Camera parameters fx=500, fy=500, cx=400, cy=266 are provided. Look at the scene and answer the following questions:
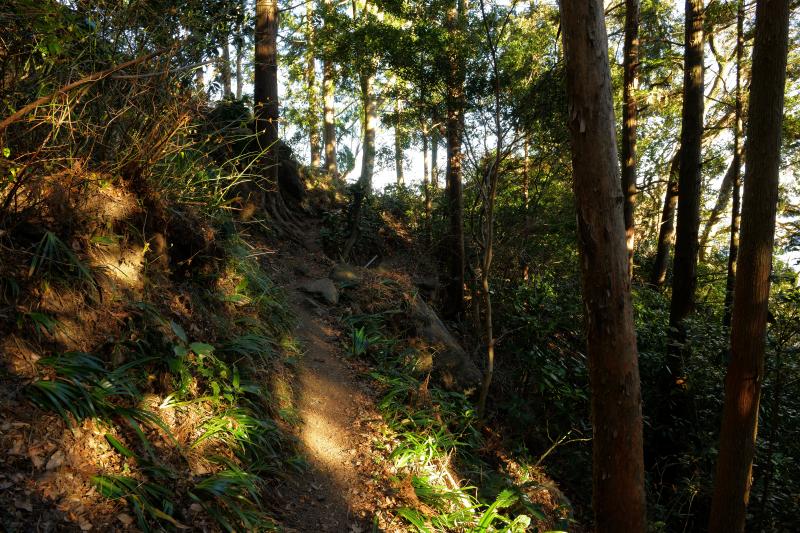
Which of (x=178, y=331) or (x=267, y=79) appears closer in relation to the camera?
(x=178, y=331)

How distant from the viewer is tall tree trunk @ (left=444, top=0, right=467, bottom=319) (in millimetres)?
8328

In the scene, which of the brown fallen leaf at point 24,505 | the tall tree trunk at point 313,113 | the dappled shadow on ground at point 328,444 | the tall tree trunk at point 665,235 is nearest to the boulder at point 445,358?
the dappled shadow on ground at point 328,444

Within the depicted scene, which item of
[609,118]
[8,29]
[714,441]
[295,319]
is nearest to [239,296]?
[295,319]

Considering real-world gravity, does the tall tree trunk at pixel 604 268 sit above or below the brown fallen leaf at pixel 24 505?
above

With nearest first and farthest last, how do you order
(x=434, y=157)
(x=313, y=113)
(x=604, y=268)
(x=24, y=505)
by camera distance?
1. (x=24, y=505)
2. (x=604, y=268)
3. (x=313, y=113)
4. (x=434, y=157)

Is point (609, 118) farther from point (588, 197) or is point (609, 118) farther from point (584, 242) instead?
point (584, 242)

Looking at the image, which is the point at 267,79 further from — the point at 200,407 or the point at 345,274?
the point at 200,407

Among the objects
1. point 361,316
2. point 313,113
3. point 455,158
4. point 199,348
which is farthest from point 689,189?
point 313,113

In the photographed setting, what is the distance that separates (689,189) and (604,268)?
5591 millimetres

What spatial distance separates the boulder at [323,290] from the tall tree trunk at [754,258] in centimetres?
531

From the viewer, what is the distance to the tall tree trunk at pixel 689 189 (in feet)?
25.8

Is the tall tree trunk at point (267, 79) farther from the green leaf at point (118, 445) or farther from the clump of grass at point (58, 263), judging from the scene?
the green leaf at point (118, 445)

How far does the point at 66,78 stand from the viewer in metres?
4.08

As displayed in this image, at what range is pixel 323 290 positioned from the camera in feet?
26.1
